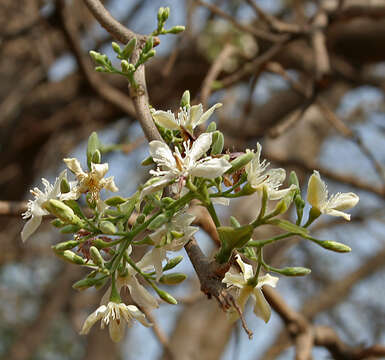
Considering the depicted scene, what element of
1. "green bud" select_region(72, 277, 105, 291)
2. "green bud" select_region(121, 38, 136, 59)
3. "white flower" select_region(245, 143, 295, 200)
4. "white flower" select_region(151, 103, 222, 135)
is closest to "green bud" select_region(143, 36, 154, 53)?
"green bud" select_region(121, 38, 136, 59)

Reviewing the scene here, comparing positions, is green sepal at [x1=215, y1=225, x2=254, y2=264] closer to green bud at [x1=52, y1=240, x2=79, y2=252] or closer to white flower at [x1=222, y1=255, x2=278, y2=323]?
white flower at [x1=222, y1=255, x2=278, y2=323]

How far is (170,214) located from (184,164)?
60mm

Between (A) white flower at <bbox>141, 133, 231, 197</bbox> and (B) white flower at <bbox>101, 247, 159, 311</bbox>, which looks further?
(B) white flower at <bbox>101, 247, 159, 311</bbox>

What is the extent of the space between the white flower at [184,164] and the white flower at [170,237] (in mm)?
42

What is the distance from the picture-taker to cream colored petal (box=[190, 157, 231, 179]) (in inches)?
22.3

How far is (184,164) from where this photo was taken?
59cm

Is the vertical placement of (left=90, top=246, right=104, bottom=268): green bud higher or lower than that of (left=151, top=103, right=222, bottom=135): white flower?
lower

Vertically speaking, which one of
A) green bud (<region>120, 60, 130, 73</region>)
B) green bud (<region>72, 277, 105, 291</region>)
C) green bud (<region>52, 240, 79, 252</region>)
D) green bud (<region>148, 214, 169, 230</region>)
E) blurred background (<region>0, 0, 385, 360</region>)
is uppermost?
green bud (<region>120, 60, 130, 73</region>)

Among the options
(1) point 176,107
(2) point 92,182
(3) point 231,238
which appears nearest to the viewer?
(3) point 231,238

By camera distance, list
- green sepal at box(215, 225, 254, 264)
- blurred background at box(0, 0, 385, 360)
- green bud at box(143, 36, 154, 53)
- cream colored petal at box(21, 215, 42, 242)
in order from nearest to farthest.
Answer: green sepal at box(215, 225, 254, 264) → cream colored petal at box(21, 215, 42, 242) → green bud at box(143, 36, 154, 53) → blurred background at box(0, 0, 385, 360)

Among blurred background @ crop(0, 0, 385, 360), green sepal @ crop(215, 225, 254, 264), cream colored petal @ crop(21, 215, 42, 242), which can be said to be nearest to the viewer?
green sepal @ crop(215, 225, 254, 264)

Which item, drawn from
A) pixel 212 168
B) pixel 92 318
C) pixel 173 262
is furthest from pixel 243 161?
pixel 92 318

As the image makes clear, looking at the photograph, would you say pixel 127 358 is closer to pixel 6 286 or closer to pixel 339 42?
pixel 6 286

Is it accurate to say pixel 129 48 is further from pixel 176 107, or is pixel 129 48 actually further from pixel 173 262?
pixel 176 107
